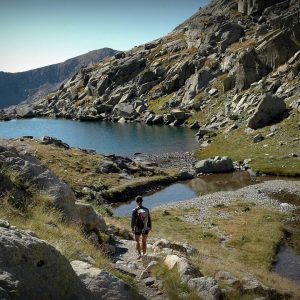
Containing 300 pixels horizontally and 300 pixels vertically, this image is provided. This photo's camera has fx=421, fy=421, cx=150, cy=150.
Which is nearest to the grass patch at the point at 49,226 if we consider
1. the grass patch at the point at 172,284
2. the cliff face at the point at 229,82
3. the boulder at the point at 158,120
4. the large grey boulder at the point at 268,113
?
the grass patch at the point at 172,284

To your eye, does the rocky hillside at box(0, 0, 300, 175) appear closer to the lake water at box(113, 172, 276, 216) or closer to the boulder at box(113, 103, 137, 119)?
the boulder at box(113, 103, 137, 119)

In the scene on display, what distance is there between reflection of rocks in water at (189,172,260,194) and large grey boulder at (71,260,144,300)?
52.4m

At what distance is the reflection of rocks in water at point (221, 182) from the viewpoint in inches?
2653

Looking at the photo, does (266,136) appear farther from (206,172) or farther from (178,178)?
(178,178)

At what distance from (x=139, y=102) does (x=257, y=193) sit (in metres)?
129

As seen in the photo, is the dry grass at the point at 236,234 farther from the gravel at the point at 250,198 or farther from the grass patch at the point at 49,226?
the grass patch at the point at 49,226

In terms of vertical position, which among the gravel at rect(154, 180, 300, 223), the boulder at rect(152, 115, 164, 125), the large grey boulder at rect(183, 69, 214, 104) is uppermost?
the large grey boulder at rect(183, 69, 214, 104)

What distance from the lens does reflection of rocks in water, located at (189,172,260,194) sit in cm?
6738

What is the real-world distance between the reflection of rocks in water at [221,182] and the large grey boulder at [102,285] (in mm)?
52411

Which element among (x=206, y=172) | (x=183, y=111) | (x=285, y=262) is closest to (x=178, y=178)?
(x=206, y=172)

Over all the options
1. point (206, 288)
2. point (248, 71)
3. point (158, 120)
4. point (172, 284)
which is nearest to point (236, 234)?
point (206, 288)

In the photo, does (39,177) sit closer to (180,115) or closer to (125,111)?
(180,115)

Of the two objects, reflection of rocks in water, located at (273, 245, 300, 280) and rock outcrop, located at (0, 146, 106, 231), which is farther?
reflection of rocks in water, located at (273, 245, 300, 280)

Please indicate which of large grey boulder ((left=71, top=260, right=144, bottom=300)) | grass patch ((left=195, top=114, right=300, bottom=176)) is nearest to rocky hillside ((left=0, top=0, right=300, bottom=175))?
grass patch ((left=195, top=114, right=300, bottom=176))
